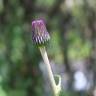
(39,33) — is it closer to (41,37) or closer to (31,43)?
(41,37)

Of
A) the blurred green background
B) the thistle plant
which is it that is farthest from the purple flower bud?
the blurred green background

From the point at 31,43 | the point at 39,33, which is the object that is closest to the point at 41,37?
the point at 39,33

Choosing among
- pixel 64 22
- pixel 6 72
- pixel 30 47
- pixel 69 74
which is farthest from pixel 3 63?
pixel 64 22

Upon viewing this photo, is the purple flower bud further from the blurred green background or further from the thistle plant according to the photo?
the blurred green background

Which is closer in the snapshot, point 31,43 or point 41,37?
point 41,37

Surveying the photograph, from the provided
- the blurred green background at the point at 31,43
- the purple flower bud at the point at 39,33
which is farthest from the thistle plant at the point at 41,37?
the blurred green background at the point at 31,43

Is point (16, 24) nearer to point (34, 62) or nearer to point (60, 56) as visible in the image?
point (34, 62)

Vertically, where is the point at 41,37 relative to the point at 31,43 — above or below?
above
